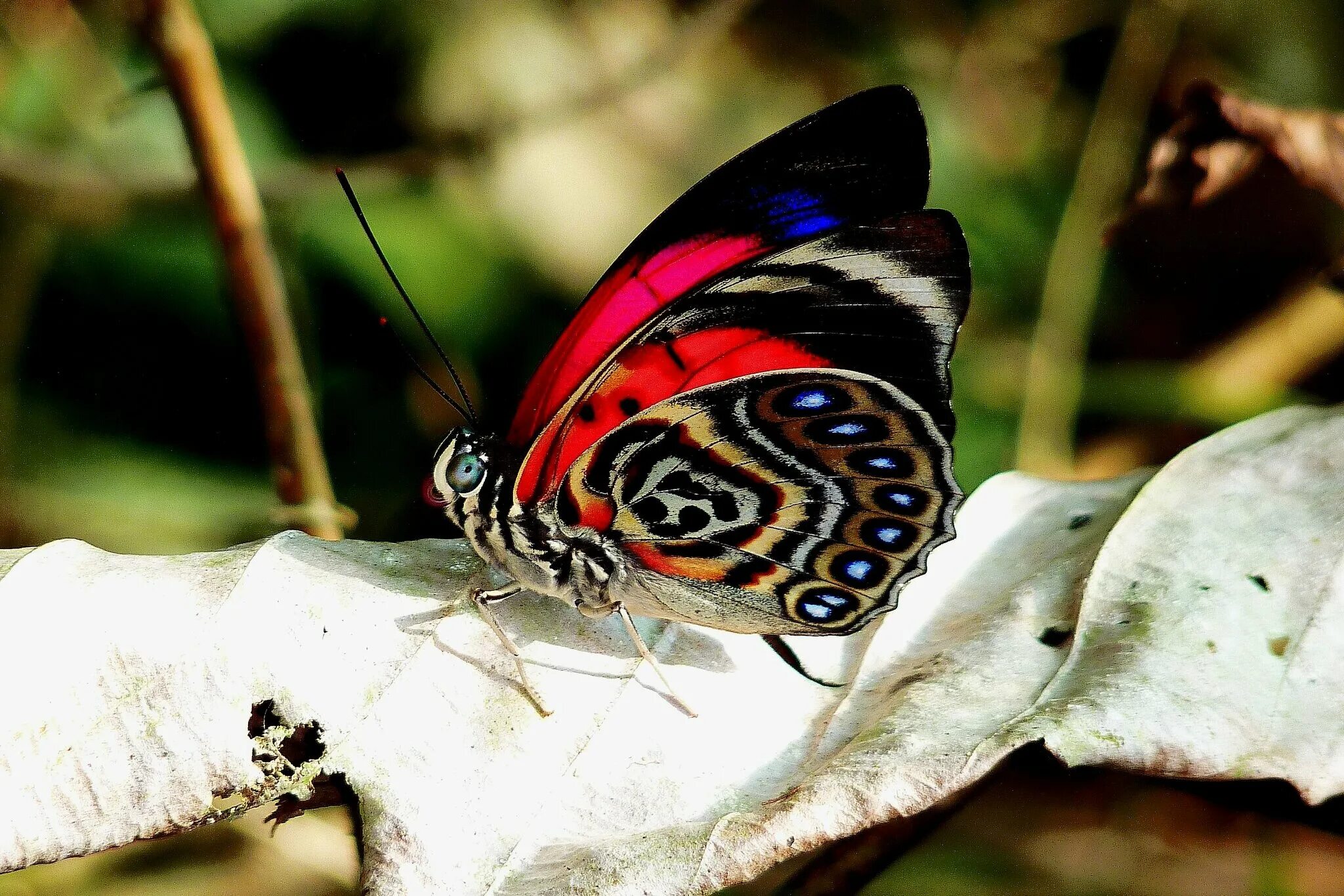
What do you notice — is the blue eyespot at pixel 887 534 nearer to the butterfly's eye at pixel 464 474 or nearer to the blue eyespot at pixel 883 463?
the blue eyespot at pixel 883 463

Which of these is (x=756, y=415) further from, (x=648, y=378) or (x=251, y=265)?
(x=251, y=265)

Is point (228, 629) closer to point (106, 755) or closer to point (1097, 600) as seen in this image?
point (106, 755)

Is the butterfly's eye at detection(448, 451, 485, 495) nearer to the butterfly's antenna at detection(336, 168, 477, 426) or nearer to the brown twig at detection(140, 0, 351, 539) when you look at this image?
the butterfly's antenna at detection(336, 168, 477, 426)

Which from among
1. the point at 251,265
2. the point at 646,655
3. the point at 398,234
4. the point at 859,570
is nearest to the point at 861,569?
the point at 859,570

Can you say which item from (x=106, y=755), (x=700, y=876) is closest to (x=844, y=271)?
(x=700, y=876)

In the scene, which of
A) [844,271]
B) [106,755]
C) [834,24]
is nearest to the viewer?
[106,755]

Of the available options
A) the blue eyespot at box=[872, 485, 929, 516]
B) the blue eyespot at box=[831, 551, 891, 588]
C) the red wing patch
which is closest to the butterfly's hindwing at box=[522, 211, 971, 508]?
the red wing patch
